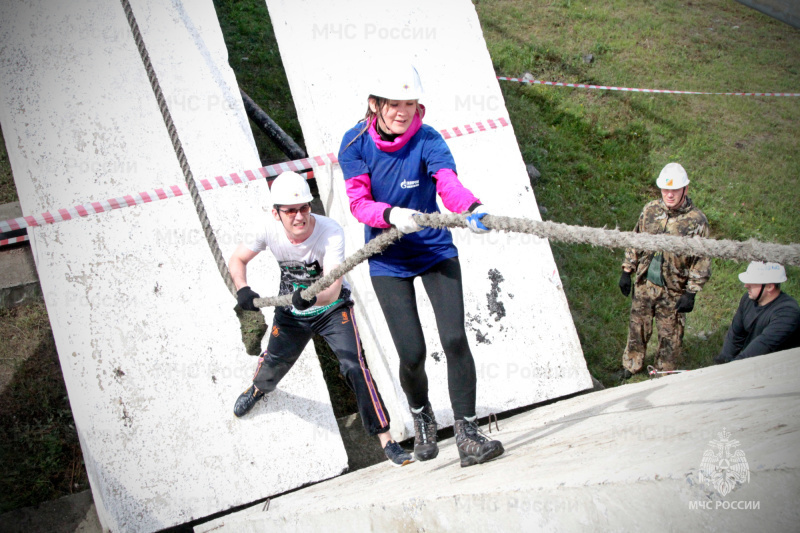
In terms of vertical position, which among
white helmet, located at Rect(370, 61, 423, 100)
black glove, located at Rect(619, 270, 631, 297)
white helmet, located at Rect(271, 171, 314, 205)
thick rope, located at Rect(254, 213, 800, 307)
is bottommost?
black glove, located at Rect(619, 270, 631, 297)

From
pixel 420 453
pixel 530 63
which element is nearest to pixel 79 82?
pixel 420 453

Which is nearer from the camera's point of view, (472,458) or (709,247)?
(709,247)

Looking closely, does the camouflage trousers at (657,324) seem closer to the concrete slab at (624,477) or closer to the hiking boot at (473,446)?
the concrete slab at (624,477)

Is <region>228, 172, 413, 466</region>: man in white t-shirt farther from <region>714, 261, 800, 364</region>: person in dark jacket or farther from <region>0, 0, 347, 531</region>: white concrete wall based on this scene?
<region>714, 261, 800, 364</region>: person in dark jacket

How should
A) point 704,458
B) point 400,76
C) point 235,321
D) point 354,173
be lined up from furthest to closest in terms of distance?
point 235,321 < point 354,173 < point 400,76 < point 704,458

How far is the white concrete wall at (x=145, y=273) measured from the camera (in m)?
4.58

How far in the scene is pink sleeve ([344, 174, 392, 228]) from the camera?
10.3 ft

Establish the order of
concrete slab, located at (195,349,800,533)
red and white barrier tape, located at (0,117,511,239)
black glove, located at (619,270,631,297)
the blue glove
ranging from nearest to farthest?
concrete slab, located at (195,349,800,533)
the blue glove
red and white barrier tape, located at (0,117,511,239)
black glove, located at (619,270,631,297)

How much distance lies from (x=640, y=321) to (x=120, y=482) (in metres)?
4.67

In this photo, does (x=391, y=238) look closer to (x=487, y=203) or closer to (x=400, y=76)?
(x=400, y=76)

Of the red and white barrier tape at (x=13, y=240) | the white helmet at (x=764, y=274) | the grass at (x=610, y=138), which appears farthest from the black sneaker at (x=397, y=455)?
the red and white barrier tape at (x=13, y=240)

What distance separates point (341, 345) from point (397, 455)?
849 mm

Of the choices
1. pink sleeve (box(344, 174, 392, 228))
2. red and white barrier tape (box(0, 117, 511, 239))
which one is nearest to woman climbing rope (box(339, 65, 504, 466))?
pink sleeve (box(344, 174, 392, 228))

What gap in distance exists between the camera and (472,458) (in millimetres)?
3199
